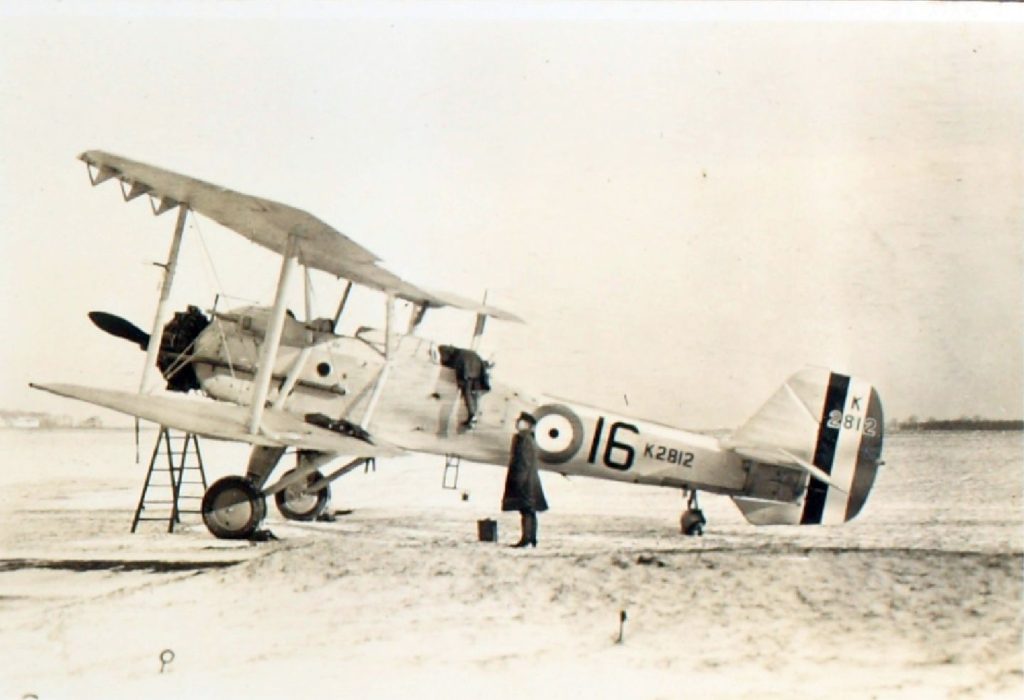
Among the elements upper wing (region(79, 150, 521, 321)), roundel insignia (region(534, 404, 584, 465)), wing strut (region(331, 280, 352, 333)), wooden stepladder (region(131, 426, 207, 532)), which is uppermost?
upper wing (region(79, 150, 521, 321))

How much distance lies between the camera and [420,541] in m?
7.81

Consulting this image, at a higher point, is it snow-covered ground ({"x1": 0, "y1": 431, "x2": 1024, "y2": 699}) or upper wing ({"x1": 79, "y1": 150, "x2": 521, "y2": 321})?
upper wing ({"x1": 79, "y1": 150, "x2": 521, "y2": 321})

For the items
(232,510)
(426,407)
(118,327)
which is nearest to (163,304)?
(118,327)

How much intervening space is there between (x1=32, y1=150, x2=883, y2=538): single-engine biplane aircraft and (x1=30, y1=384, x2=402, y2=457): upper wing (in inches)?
1.5

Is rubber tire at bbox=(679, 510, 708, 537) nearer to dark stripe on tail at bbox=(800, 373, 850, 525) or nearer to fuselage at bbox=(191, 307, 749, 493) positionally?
fuselage at bbox=(191, 307, 749, 493)

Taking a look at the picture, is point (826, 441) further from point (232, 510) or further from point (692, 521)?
point (232, 510)

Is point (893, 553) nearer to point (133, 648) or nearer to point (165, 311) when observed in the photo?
point (133, 648)

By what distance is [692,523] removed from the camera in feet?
28.4

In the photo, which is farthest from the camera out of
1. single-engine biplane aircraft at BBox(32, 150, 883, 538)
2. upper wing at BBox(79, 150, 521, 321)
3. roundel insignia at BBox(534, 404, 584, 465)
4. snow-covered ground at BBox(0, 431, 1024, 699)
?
roundel insignia at BBox(534, 404, 584, 465)

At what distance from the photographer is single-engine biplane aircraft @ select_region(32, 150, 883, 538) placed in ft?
24.9

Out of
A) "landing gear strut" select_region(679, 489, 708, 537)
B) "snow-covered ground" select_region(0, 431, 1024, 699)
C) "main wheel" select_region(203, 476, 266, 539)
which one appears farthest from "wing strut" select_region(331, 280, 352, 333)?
"landing gear strut" select_region(679, 489, 708, 537)

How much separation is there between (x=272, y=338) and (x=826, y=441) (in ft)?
15.7

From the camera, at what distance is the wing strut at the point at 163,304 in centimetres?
685

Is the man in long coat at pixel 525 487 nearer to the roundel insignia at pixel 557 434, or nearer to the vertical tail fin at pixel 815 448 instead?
the roundel insignia at pixel 557 434
